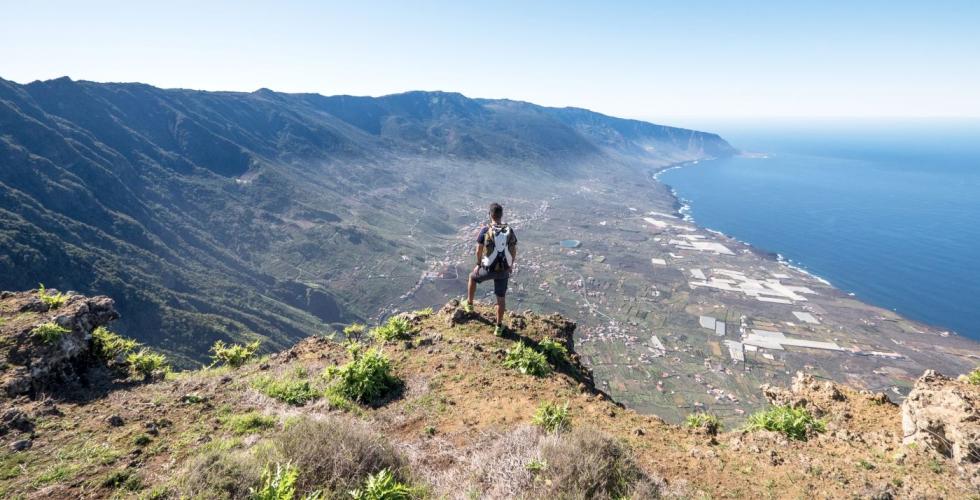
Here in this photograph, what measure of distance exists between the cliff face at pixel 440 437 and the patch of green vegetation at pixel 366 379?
0.08 m

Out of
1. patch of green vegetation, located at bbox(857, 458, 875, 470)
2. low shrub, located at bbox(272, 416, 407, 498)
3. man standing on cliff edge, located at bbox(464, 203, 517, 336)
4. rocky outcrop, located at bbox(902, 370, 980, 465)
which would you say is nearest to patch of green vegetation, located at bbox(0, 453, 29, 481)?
low shrub, located at bbox(272, 416, 407, 498)

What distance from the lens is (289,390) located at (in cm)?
887

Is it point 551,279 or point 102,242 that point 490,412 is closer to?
point 551,279

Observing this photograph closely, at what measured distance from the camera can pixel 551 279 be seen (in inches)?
5719

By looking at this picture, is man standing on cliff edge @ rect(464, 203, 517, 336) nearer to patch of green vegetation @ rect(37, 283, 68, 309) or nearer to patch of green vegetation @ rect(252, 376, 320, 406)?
patch of green vegetation @ rect(252, 376, 320, 406)

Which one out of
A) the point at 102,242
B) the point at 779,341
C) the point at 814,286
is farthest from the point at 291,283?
the point at 814,286

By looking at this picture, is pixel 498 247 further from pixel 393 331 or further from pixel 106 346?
pixel 106 346

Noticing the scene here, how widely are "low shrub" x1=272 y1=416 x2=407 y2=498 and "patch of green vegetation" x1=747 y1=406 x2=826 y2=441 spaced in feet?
23.5

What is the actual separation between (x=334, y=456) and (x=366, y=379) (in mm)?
3351

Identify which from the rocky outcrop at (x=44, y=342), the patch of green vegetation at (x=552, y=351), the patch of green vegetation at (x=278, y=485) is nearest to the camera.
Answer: the patch of green vegetation at (x=278, y=485)

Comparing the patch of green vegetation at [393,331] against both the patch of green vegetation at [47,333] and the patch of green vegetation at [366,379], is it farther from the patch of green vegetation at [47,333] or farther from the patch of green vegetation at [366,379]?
the patch of green vegetation at [47,333]

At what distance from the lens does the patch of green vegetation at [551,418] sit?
6.99 metres

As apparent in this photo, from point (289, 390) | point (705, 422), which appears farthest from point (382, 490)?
point (705, 422)

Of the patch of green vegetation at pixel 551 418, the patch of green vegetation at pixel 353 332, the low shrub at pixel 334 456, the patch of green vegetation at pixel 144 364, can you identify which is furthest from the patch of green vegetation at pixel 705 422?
the patch of green vegetation at pixel 144 364
